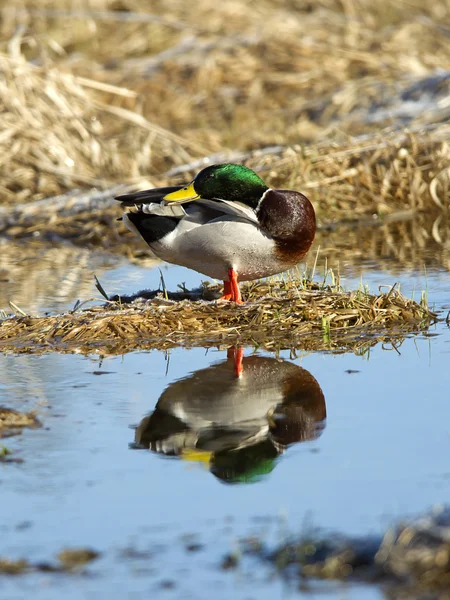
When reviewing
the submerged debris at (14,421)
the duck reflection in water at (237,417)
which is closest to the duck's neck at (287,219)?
the duck reflection in water at (237,417)

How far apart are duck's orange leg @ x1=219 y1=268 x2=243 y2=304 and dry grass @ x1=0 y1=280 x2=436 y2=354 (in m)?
0.06

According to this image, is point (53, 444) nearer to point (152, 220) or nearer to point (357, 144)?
point (152, 220)

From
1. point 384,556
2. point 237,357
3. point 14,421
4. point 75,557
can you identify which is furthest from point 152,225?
point 384,556

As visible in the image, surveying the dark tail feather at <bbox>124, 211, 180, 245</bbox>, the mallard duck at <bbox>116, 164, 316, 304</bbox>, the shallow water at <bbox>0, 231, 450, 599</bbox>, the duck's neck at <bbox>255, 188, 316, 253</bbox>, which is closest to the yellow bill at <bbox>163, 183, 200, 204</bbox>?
the mallard duck at <bbox>116, 164, 316, 304</bbox>

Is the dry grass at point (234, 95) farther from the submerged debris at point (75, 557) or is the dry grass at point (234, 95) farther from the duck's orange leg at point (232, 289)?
the submerged debris at point (75, 557)

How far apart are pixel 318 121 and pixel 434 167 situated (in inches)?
118

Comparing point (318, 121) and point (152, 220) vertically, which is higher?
point (318, 121)

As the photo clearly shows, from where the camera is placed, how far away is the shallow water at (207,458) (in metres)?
3.24

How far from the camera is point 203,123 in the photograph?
1297 centimetres

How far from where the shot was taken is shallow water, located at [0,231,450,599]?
3.24 meters

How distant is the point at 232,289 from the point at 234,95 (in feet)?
26.8

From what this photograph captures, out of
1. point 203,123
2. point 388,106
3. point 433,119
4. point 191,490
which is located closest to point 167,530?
point 191,490

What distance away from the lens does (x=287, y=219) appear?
5.91 metres

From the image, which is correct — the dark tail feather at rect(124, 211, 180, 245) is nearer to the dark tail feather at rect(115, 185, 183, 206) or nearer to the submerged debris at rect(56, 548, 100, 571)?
the dark tail feather at rect(115, 185, 183, 206)
